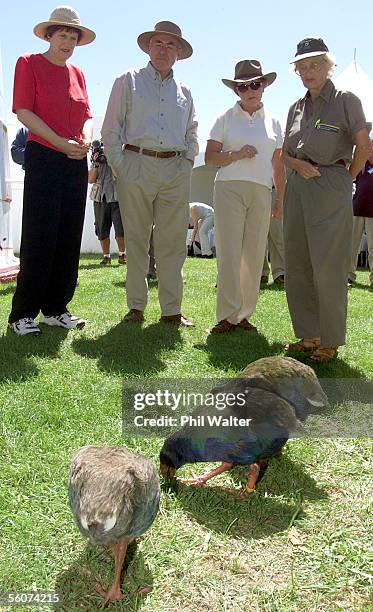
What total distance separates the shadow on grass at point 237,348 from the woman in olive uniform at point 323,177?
0.40 m

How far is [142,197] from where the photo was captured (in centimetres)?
446

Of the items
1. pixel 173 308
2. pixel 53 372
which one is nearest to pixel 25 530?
pixel 53 372

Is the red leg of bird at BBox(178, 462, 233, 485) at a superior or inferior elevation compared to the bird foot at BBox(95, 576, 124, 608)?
superior

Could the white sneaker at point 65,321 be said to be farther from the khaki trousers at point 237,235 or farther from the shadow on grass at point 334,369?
the shadow on grass at point 334,369

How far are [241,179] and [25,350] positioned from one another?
1938mm

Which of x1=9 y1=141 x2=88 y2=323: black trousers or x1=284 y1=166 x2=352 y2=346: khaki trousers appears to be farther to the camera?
x1=9 y1=141 x2=88 y2=323: black trousers

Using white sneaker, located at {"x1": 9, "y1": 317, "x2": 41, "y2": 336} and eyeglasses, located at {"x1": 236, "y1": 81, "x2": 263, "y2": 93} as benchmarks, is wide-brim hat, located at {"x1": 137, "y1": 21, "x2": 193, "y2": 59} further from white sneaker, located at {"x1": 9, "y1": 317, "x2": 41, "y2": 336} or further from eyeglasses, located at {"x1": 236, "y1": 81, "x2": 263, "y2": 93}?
white sneaker, located at {"x1": 9, "y1": 317, "x2": 41, "y2": 336}

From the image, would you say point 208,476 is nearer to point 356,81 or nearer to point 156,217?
point 156,217

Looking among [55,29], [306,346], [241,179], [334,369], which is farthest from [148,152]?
[334,369]

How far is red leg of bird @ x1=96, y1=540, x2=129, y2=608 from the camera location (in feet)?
5.66

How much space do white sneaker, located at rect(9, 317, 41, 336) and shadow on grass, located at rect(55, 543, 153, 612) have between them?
2432 mm

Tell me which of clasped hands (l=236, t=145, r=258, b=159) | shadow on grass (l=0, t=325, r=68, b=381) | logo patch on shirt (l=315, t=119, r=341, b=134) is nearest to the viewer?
shadow on grass (l=0, t=325, r=68, b=381)

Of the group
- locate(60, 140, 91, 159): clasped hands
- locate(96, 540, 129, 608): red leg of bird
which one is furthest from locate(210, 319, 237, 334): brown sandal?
locate(96, 540, 129, 608): red leg of bird

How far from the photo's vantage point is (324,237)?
3641 mm
